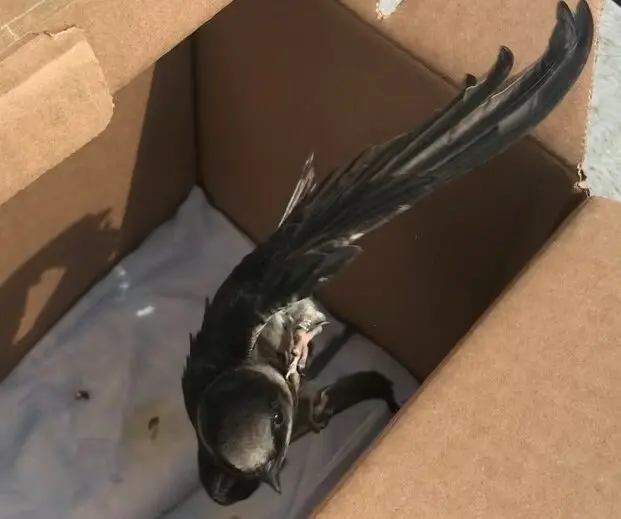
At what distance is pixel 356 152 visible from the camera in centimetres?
61

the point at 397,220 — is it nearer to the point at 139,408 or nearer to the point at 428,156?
the point at 428,156

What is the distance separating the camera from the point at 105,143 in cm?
67

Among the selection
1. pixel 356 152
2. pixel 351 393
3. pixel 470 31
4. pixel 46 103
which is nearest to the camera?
pixel 46 103

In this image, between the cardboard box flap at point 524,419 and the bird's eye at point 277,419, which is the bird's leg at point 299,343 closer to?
the bird's eye at point 277,419

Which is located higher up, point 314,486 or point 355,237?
point 355,237

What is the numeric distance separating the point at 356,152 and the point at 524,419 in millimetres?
268

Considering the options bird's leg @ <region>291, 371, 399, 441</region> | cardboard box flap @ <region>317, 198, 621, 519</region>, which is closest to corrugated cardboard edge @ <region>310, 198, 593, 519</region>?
cardboard box flap @ <region>317, 198, 621, 519</region>

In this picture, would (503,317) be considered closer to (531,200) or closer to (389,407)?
(531,200)

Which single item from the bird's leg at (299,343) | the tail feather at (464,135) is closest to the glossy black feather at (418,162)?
the tail feather at (464,135)

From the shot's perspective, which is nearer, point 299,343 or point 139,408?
point 299,343

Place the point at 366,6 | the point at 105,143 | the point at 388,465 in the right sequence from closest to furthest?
the point at 388,465, the point at 366,6, the point at 105,143

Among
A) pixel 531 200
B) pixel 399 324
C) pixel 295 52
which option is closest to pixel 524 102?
pixel 531 200

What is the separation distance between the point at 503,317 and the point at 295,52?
0.26 meters

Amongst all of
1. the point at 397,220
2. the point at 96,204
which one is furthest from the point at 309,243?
the point at 96,204
